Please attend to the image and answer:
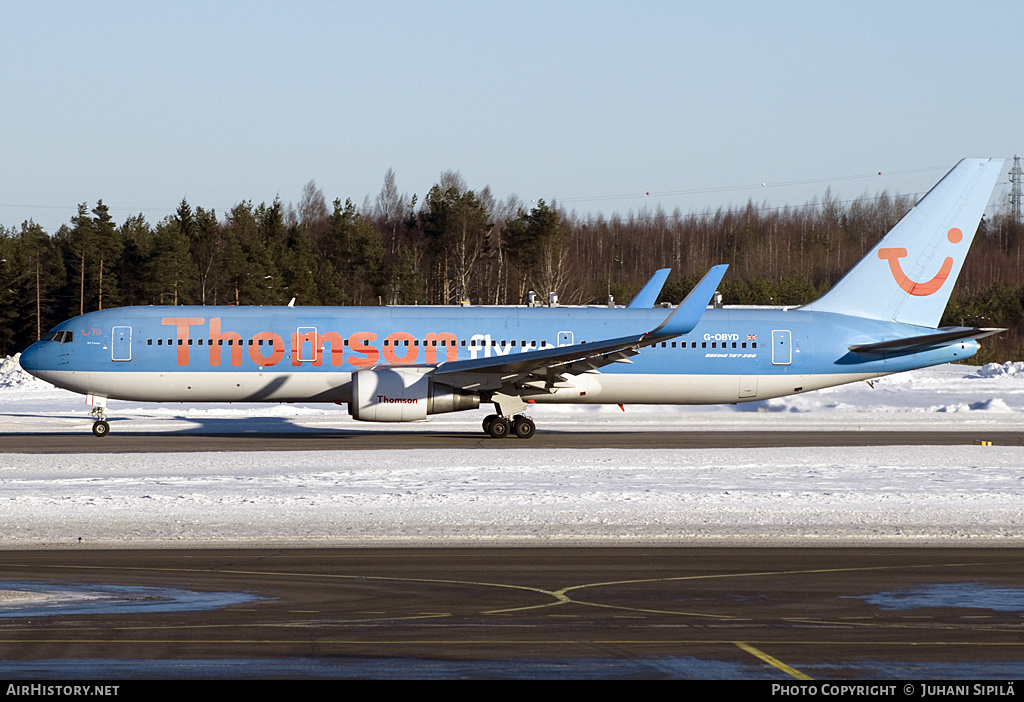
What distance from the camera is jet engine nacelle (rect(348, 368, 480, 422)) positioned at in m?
28.1

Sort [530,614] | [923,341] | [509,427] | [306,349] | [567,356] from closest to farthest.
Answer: [530,614], [567,356], [306,349], [509,427], [923,341]

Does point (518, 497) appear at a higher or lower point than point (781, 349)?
lower

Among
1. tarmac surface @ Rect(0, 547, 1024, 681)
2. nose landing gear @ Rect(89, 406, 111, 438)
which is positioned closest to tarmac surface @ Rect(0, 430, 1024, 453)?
nose landing gear @ Rect(89, 406, 111, 438)

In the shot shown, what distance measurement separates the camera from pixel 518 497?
1806 centimetres

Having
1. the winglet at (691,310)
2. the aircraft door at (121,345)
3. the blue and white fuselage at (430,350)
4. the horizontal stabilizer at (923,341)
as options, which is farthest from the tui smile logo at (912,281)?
the aircraft door at (121,345)

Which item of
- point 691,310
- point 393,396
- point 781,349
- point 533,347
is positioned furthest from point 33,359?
point 781,349

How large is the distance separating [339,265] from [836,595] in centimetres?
9247

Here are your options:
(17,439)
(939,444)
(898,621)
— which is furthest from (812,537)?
(17,439)

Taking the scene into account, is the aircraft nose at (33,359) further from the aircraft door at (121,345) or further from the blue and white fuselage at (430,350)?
the aircraft door at (121,345)

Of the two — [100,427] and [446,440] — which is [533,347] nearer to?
[446,440]

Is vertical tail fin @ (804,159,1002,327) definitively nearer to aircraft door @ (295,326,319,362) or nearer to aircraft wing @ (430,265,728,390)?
aircraft wing @ (430,265,728,390)

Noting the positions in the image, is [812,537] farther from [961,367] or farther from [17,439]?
[961,367]

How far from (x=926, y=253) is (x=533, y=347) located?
39.5ft

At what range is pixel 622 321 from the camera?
3209cm
